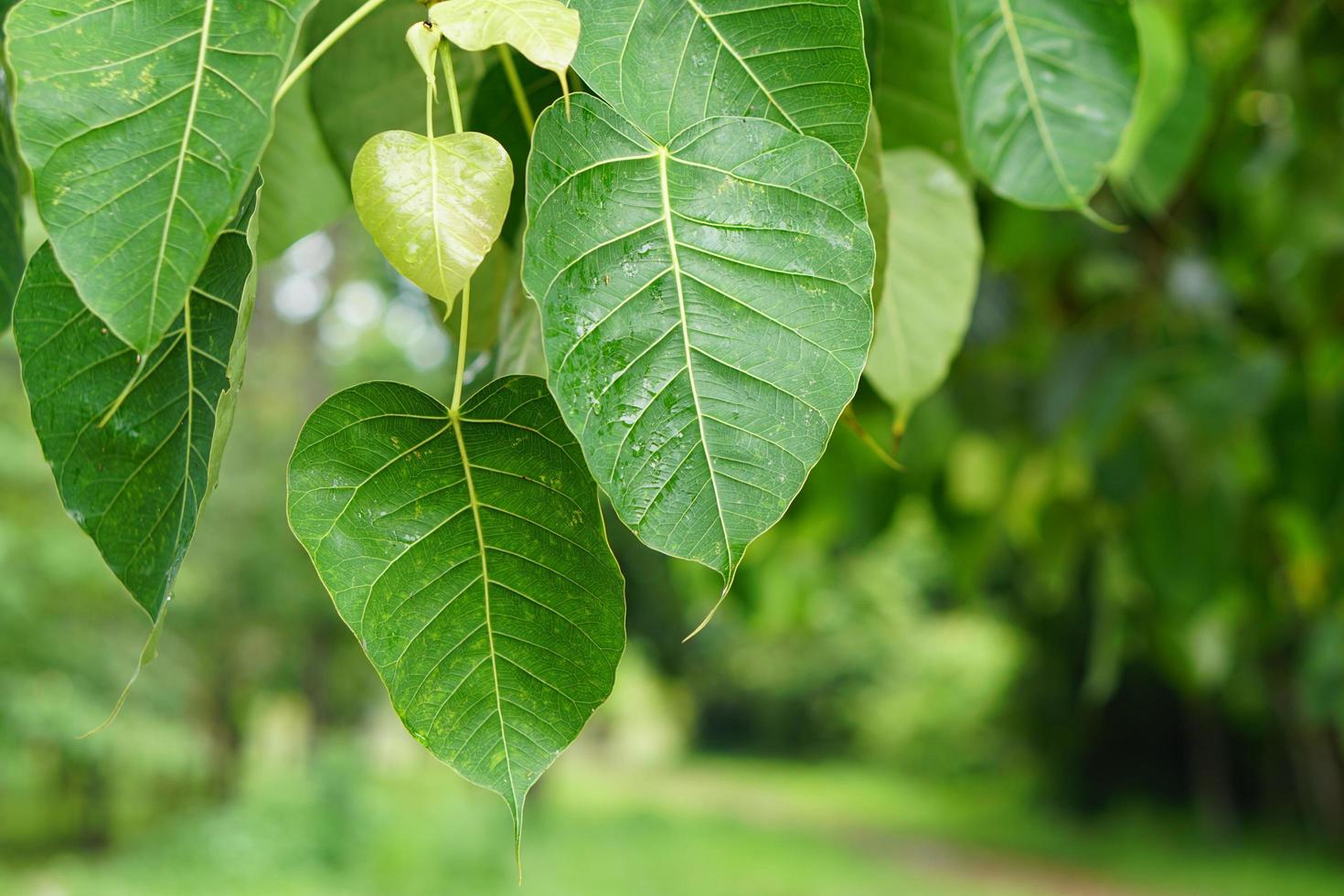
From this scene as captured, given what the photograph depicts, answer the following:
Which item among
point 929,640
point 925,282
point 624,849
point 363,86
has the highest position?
point 363,86

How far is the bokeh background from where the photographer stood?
4.76 feet

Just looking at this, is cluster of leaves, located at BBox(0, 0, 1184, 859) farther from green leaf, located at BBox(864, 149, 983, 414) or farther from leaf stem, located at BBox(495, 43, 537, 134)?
green leaf, located at BBox(864, 149, 983, 414)

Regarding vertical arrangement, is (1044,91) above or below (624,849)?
above

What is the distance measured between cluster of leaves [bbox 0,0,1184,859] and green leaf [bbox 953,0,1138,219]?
161mm

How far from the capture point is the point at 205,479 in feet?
0.93

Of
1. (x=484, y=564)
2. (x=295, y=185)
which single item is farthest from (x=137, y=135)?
(x=295, y=185)

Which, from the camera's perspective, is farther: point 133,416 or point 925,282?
point 925,282

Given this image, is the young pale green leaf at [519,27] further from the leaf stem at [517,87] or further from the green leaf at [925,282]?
the green leaf at [925,282]

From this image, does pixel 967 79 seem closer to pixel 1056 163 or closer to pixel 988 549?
pixel 1056 163

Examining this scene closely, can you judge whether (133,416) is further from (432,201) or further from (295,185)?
(295,185)

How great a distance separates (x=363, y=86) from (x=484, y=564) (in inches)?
9.5

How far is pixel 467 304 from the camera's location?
299 mm

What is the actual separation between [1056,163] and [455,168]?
27 centimetres

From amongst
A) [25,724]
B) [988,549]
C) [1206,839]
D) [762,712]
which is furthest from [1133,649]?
[762,712]
